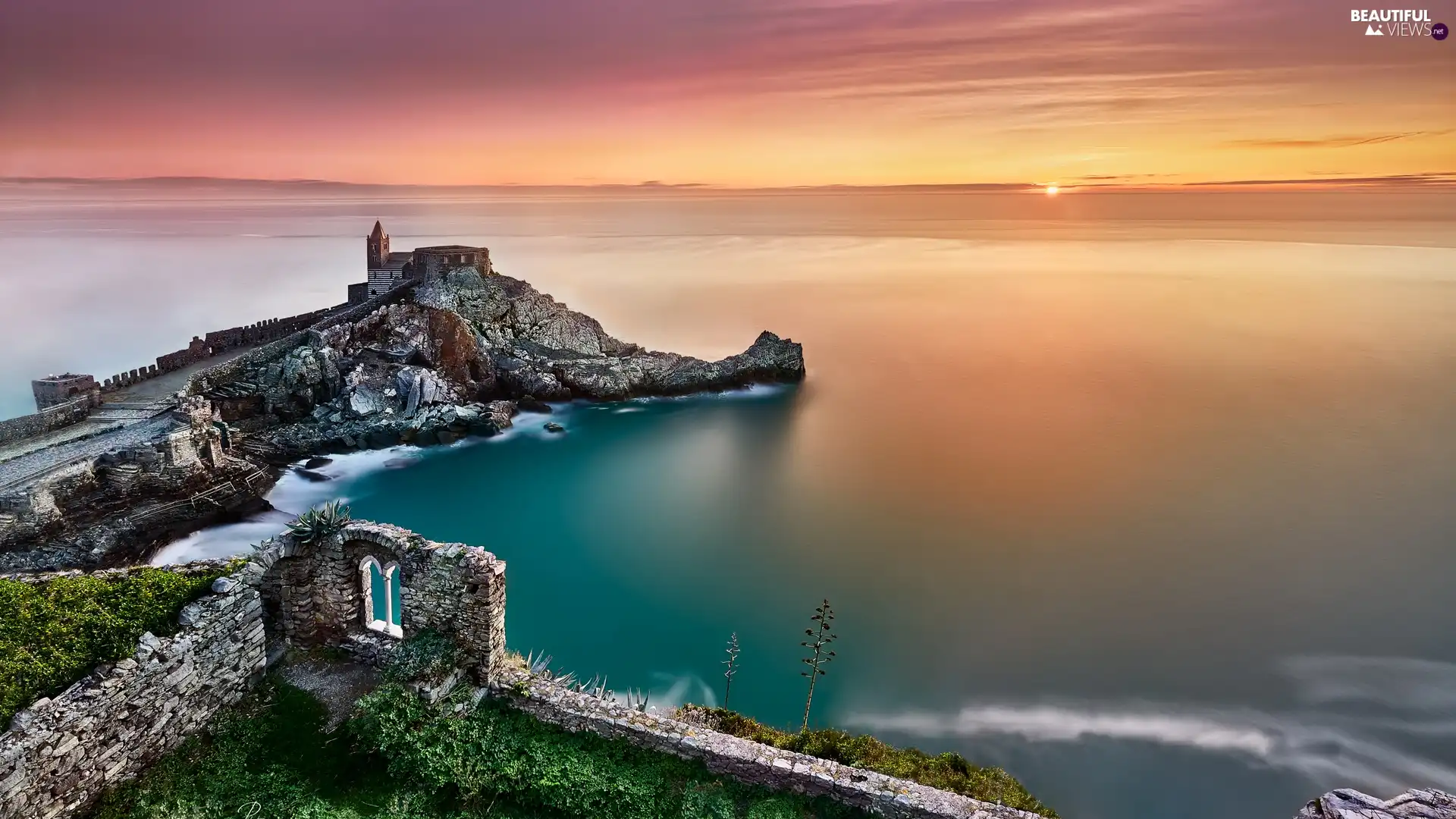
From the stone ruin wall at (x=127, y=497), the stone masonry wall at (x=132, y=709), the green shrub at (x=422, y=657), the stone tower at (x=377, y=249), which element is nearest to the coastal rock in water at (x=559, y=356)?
the stone tower at (x=377, y=249)

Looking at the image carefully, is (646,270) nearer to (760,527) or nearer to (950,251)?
(950,251)

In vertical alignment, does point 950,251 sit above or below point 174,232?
above

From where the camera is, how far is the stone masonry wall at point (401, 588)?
27.8ft

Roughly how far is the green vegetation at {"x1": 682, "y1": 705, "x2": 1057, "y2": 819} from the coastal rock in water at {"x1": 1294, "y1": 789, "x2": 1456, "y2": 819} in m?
4.46

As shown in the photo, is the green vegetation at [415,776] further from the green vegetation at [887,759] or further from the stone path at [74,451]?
the stone path at [74,451]

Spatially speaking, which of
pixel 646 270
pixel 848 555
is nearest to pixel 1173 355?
pixel 848 555

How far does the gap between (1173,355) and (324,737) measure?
45.7 metres

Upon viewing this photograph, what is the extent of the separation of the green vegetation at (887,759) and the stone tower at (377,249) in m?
31.9

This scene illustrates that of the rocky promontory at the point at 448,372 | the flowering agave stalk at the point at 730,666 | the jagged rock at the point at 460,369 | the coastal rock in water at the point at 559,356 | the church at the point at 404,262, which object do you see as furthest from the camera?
the church at the point at 404,262

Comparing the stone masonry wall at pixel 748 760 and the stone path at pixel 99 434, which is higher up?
the stone masonry wall at pixel 748 760

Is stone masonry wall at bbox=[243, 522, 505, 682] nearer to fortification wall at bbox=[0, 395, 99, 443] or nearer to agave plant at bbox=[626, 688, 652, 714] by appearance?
agave plant at bbox=[626, 688, 652, 714]

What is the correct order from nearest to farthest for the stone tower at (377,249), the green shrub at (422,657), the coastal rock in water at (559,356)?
1. the green shrub at (422,657)
2. the coastal rock in water at (559,356)
3. the stone tower at (377,249)

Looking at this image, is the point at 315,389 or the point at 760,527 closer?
the point at 760,527

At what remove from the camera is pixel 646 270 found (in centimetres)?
A: 8156
